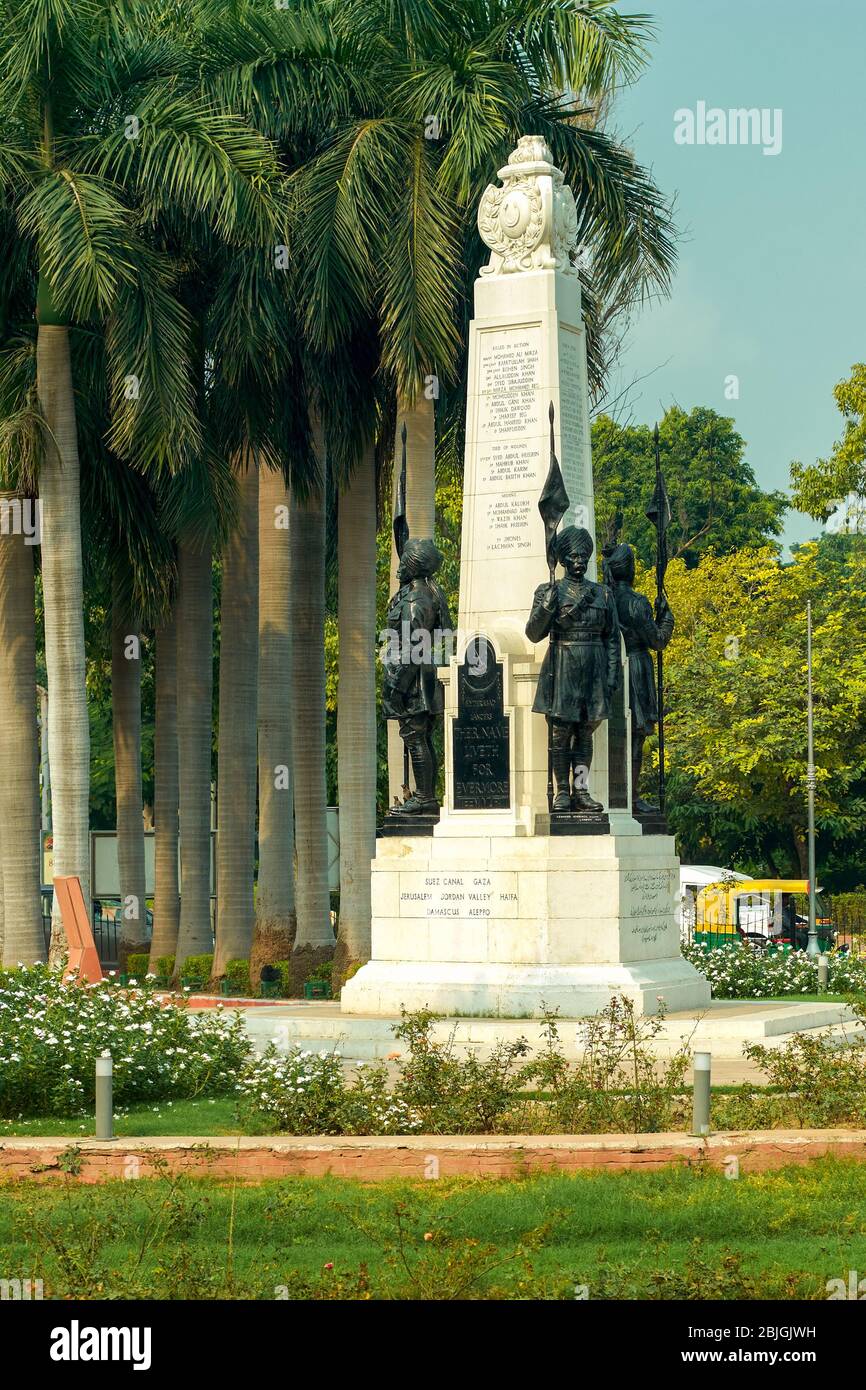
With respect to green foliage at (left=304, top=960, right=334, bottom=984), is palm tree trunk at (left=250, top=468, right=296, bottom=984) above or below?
above

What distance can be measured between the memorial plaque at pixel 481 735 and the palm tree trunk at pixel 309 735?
7.10 m

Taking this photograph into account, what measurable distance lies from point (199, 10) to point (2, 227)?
4.21 meters

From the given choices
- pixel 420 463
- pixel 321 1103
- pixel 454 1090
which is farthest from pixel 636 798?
pixel 321 1103

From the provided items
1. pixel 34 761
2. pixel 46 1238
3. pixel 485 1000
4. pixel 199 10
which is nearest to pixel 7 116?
pixel 199 10

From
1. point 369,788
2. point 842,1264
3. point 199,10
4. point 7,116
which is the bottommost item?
point 842,1264

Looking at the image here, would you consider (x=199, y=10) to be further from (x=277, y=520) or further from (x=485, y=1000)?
(x=485, y=1000)

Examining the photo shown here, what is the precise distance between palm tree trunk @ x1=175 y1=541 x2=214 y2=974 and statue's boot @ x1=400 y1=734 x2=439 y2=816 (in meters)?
8.81

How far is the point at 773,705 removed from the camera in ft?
163

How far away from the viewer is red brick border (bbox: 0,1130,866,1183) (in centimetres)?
1255

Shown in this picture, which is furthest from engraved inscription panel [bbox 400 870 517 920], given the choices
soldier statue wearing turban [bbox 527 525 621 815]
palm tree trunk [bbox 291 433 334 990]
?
palm tree trunk [bbox 291 433 334 990]

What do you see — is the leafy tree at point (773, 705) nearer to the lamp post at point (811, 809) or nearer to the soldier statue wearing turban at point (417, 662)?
the lamp post at point (811, 809)

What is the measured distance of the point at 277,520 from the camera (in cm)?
2941

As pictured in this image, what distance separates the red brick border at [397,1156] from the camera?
12.5 m

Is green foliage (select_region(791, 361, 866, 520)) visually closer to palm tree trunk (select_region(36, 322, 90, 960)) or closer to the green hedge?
the green hedge
